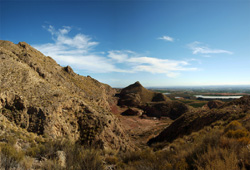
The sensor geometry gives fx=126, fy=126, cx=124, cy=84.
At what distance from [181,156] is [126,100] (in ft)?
A: 228

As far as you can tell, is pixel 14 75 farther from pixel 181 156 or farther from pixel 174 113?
pixel 174 113

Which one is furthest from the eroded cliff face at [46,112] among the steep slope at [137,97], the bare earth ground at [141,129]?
the steep slope at [137,97]

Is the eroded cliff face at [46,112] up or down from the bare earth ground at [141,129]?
up

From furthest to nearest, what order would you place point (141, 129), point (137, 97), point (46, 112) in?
point (137, 97) < point (141, 129) < point (46, 112)

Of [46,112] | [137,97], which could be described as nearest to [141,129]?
[46,112]

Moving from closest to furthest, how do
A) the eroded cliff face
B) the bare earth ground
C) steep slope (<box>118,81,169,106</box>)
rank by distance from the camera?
the eroded cliff face, the bare earth ground, steep slope (<box>118,81,169,106</box>)

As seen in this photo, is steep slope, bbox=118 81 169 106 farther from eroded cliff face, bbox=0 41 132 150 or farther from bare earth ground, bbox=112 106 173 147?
eroded cliff face, bbox=0 41 132 150

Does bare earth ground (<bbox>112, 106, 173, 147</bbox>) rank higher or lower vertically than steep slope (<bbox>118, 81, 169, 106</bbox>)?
lower

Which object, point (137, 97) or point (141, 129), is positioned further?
point (137, 97)

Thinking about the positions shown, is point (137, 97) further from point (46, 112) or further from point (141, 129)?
point (46, 112)

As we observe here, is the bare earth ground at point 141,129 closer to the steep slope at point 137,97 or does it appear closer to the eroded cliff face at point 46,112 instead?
the eroded cliff face at point 46,112

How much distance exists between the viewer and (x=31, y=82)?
1719cm

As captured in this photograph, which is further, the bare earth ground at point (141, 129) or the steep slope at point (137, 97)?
the steep slope at point (137, 97)

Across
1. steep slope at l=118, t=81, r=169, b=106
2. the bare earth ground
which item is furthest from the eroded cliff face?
steep slope at l=118, t=81, r=169, b=106
